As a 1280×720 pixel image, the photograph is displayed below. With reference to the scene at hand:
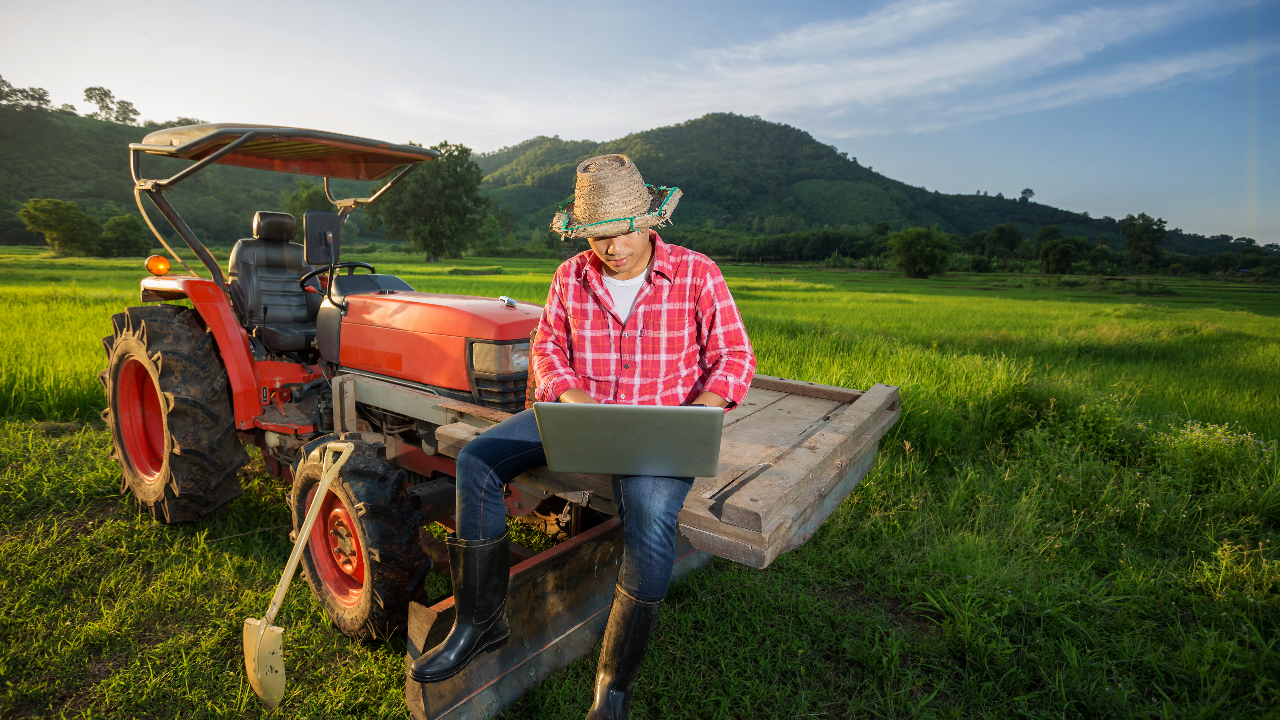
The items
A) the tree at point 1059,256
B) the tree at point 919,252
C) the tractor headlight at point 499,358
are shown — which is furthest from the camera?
the tree at point 919,252

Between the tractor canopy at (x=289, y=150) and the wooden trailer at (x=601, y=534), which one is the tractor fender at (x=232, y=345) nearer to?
the tractor canopy at (x=289, y=150)

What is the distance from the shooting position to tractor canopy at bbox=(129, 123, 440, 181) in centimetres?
281

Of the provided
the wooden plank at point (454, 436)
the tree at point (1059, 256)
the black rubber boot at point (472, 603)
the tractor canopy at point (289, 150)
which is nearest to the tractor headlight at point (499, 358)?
the wooden plank at point (454, 436)

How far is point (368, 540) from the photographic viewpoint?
2.17 metres

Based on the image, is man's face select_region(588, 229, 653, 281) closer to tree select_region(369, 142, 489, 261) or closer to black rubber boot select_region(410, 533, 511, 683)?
black rubber boot select_region(410, 533, 511, 683)

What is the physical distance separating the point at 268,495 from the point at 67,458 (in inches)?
67.2

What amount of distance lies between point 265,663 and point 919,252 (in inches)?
1373

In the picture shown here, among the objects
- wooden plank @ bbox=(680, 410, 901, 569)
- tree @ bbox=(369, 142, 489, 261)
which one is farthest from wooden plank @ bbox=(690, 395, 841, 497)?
tree @ bbox=(369, 142, 489, 261)

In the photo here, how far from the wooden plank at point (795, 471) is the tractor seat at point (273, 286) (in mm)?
2995

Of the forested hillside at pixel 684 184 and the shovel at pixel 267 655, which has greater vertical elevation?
the forested hillside at pixel 684 184

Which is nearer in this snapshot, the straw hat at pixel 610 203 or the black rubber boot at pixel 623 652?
the black rubber boot at pixel 623 652

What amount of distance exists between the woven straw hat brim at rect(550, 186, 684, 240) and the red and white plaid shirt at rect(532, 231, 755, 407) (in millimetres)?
109

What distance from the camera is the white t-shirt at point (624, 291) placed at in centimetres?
200

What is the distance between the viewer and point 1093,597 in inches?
105
